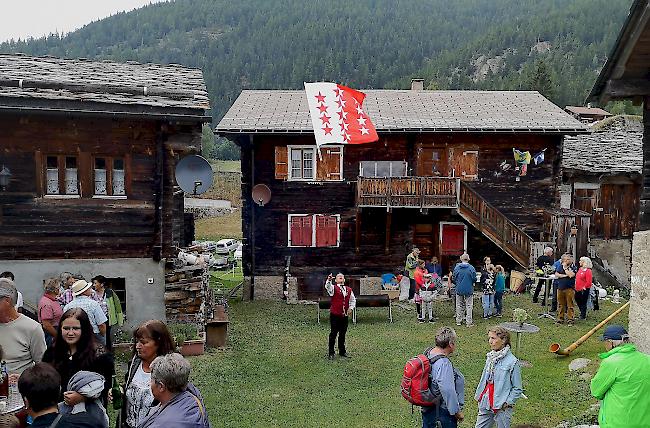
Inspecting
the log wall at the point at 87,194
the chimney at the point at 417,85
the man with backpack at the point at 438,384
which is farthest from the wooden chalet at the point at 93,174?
the chimney at the point at 417,85

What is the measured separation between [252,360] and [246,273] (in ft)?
A: 31.0

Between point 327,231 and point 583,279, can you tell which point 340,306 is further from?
point 327,231

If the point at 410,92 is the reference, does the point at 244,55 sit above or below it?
above

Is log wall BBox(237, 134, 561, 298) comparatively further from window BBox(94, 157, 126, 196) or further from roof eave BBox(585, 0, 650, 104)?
roof eave BBox(585, 0, 650, 104)

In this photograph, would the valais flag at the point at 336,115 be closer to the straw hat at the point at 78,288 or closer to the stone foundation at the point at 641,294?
the straw hat at the point at 78,288

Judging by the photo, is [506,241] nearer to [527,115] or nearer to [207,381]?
[527,115]

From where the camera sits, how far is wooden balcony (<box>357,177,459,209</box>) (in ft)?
65.5

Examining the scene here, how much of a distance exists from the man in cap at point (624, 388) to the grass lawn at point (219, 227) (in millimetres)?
39565

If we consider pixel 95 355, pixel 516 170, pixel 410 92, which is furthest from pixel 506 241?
pixel 95 355

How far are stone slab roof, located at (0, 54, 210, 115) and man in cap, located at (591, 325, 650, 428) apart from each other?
377 inches

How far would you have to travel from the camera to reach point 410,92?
2527cm

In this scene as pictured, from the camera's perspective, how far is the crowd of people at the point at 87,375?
15.0ft

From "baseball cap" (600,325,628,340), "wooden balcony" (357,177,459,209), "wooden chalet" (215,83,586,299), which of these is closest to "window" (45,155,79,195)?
"wooden chalet" (215,83,586,299)

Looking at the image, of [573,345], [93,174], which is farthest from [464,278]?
[93,174]
